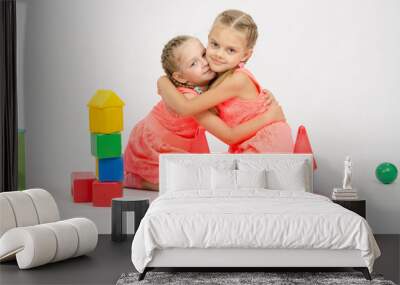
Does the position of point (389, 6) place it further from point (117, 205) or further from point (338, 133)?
point (117, 205)

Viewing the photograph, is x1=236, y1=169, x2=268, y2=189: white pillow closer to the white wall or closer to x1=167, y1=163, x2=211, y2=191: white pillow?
x1=167, y1=163, x2=211, y2=191: white pillow

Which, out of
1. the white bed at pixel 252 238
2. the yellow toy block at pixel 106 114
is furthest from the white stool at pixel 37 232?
the yellow toy block at pixel 106 114

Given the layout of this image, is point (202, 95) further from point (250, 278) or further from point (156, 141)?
point (250, 278)

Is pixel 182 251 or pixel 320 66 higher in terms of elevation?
pixel 320 66

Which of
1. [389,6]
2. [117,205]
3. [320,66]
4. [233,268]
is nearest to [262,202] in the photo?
[233,268]

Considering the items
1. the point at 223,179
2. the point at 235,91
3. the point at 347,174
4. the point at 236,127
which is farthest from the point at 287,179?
the point at 235,91

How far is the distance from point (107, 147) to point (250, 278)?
109 inches

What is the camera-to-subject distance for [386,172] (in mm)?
7832

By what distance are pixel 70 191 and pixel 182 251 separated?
2.73m

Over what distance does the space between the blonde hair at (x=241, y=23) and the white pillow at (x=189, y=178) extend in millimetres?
1510

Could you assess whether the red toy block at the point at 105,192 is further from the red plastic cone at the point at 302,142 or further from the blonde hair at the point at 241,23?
the blonde hair at the point at 241,23

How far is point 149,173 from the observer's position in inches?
311

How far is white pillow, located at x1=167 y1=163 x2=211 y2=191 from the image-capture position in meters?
7.20

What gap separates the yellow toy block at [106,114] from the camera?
25.5 ft
